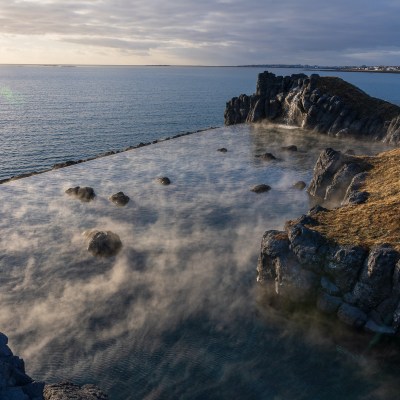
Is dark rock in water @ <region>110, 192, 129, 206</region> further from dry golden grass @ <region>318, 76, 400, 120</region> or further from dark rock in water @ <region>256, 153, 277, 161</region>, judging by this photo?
dry golden grass @ <region>318, 76, 400, 120</region>

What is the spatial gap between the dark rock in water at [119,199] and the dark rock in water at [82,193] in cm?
353

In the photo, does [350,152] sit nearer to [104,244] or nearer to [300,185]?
[300,185]

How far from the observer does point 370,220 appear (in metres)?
34.7

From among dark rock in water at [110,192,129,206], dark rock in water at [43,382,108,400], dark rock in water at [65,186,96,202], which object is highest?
dark rock in water at [43,382,108,400]

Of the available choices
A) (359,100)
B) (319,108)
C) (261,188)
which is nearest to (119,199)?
(261,188)

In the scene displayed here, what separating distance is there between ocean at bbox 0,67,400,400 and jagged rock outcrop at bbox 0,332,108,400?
2.62m

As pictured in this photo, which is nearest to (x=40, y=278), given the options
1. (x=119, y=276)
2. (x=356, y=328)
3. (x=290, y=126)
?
(x=119, y=276)

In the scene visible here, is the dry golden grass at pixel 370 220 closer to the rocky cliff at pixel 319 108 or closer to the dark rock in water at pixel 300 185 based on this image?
the dark rock in water at pixel 300 185

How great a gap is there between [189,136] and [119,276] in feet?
248

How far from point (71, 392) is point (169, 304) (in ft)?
39.1

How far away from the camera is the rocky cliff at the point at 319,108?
97.9 metres

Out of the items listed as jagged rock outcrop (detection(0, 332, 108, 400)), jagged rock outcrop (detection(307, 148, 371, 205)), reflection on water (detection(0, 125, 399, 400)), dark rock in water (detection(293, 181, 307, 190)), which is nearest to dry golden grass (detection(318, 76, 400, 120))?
dark rock in water (detection(293, 181, 307, 190))

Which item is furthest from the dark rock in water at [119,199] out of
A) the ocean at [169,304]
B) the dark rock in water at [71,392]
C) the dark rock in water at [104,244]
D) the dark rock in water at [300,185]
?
the dark rock in water at [71,392]

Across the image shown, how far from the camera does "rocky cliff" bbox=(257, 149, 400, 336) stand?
28.0 meters
